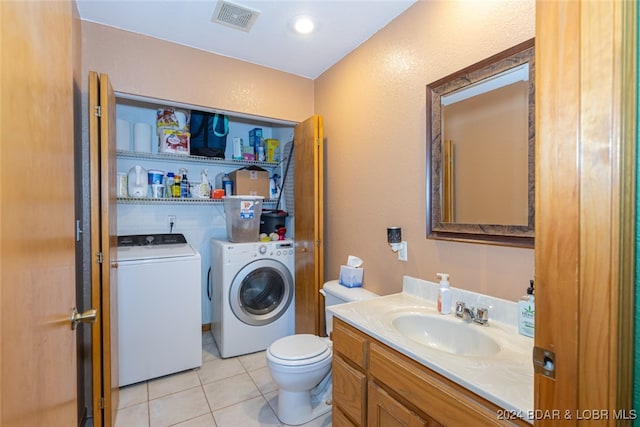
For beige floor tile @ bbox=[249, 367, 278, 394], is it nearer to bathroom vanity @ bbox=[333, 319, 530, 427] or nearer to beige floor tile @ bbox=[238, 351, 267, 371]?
beige floor tile @ bbox=[238, 351, 267, 371]

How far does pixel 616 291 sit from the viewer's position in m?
0.47

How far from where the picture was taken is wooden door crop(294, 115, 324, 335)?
2381mm

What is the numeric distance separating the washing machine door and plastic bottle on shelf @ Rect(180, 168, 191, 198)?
0.97 m

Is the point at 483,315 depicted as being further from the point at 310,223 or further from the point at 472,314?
the point at 310,223

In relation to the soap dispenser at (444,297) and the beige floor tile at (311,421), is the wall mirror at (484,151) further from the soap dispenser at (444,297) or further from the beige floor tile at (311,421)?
the beige floor tile at (311,421)

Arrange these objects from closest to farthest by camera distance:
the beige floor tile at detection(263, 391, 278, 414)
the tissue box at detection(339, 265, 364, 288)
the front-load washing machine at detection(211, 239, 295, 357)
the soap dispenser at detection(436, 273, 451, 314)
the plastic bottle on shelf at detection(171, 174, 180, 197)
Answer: the soap dispenser at detection(436, 273, 451, 314) < the beige floor tile at detection(263, 391, 278, 414) < the tissue box at detection(339, 265, 364, 288) < the front-load washing machine at detection(211, 239, 295, 357) < the plastic bottle on shelf at detection(171, 174, 180, 197)

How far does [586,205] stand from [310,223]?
2.02m

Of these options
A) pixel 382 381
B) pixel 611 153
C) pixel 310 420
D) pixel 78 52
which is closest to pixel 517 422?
pixel 382 381

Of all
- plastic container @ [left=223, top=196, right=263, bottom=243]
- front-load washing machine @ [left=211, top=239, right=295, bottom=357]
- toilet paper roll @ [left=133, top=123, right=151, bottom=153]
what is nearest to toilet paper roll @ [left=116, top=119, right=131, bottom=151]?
toilet paper roll @ [left=133, top=123, right=151, bottom=153]

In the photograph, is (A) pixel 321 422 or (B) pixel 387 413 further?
(A) pixel 321 422

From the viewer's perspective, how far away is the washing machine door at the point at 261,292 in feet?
8.30

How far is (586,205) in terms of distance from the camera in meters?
0.50

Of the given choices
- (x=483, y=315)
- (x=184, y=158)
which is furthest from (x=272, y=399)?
(x=184, y=158)

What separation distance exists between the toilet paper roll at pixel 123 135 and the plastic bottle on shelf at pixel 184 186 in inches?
19.3
